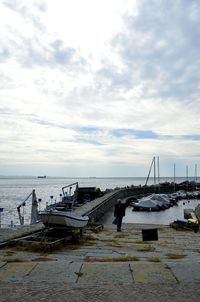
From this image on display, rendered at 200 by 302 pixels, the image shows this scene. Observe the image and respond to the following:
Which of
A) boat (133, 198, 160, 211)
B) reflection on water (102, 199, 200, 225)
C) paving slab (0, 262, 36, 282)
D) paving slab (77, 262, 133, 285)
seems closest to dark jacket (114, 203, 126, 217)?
paving slab (77, 262, 133, 285)

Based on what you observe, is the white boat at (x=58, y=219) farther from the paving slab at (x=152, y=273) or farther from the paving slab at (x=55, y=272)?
the paving slab at (x=152, y=273)

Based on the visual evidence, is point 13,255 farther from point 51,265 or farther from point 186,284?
point 186,284

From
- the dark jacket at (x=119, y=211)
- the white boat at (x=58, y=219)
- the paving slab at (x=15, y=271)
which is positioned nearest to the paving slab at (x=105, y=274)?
the paving slab at (x=15, y=271)

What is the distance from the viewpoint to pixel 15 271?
6875mm

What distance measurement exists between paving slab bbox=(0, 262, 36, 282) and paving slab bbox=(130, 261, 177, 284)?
71.2 inches

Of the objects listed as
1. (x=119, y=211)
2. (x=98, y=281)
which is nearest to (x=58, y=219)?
(x=98, y=281)

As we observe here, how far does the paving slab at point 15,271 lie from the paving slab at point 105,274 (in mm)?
942

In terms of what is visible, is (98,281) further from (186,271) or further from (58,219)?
(58,219)

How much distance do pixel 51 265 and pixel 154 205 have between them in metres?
52.3

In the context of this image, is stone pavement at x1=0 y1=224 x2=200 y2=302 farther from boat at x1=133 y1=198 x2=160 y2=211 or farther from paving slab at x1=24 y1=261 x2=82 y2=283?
boat at x1=133 y1=198 x2=160 y2=211

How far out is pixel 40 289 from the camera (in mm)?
5840

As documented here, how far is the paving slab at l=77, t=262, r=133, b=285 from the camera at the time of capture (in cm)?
626

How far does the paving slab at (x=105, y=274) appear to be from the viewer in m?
6.26

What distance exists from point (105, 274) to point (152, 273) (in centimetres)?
79
